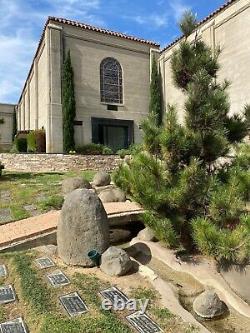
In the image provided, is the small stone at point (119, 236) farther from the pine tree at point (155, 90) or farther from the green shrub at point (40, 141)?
the pine tree at point (155, 90)

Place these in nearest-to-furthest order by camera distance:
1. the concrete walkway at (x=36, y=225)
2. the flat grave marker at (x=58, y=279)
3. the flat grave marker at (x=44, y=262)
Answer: the flat grave marker at (x=58, y=279), the flat grave marker at (x=44, y=262), the concrete walkway at (x=36, y=225)

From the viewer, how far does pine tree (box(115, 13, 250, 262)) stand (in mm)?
5047

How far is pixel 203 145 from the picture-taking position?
17.5 ft

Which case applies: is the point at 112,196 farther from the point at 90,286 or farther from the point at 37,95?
the point at 37,95

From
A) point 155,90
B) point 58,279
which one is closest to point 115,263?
point 58,279

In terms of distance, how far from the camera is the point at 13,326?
11.2ft

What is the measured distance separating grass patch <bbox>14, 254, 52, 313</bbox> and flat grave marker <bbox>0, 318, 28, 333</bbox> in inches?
9.0

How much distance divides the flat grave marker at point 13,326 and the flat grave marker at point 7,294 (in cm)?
48

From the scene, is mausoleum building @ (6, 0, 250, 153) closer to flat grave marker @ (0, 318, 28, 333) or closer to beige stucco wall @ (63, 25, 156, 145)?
beige stucco wall @ (63, 25, 156, 145)

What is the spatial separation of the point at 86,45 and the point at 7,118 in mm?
15820

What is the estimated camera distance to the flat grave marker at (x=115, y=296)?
12.8 feet

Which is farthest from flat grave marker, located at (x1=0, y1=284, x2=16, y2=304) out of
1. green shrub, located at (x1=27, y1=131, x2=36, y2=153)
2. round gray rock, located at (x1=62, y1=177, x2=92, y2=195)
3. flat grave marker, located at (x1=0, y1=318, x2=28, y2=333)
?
green shrub, located at (x1=27, y1=131, x2=36, y2=153)

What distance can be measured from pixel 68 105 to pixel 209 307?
1605cm

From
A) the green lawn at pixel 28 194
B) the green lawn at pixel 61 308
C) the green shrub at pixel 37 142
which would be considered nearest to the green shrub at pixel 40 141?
the green shrub at pixel 37 142
